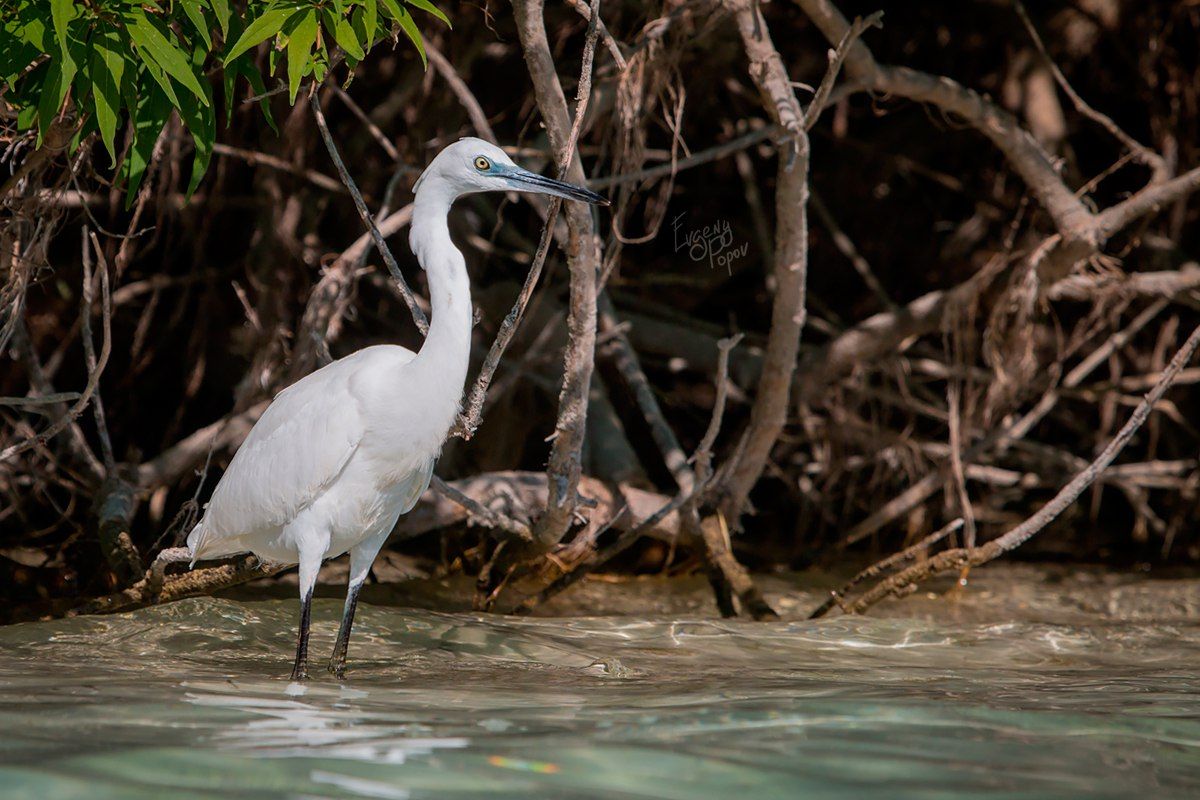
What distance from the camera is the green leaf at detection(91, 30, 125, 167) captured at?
2.77 m

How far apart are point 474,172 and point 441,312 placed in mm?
368

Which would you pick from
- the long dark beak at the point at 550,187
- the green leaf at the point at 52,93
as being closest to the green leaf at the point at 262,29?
the green leaf at the point at 52,93

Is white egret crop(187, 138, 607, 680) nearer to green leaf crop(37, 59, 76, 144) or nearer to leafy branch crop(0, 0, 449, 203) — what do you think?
leafy branch crop(0, 0, 449, 203)

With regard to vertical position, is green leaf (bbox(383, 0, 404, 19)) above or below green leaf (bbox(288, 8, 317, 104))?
above

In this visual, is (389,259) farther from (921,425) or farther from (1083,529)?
(1083,529)

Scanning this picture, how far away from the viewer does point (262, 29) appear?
2746 millimetres

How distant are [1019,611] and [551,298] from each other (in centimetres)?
234

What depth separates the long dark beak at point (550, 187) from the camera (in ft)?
10.5

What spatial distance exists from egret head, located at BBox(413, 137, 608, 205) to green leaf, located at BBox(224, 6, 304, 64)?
24.7 inches

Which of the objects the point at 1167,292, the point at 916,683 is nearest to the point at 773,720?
the point at 916,683

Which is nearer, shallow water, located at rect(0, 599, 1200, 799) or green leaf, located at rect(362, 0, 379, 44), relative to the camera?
shallow water, located at rect(0, 599, 1200, 799)

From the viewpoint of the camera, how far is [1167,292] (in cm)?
534

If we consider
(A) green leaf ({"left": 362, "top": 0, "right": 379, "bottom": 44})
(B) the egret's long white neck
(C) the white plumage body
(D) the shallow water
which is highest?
(A) green leaf ({"left": 362, "top": 0, "right": 379, "bottom": 44})

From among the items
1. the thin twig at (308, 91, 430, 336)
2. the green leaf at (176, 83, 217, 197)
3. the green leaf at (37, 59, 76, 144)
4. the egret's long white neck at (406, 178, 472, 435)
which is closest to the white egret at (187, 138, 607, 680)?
the egret's long white neck at (406, 178, 472, 435)
